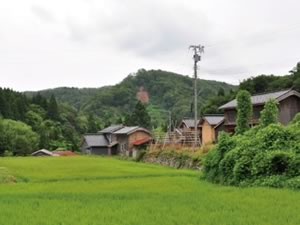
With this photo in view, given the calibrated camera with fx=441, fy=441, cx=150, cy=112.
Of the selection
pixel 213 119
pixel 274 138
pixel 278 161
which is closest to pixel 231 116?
pixel 213 119

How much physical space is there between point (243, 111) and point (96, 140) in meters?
45.6

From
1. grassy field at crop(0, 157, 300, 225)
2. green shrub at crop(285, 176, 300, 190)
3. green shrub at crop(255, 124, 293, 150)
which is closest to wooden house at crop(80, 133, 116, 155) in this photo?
green shrub at crop(255, 124, 293, 150)

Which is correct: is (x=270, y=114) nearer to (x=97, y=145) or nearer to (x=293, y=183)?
(x=293, y=183)

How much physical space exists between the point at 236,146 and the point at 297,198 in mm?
8007

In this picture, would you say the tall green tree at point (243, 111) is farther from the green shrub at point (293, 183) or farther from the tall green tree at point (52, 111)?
the tall green tree at point (52, 111)

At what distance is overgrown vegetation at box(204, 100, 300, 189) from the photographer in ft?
57.5

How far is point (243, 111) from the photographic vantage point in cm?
2955

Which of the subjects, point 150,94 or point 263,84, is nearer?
point 263,84

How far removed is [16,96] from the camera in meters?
84.8

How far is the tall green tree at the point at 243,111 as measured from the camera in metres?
29.3

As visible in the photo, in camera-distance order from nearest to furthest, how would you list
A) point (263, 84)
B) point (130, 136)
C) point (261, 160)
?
point (261, 160) < point (263, 84) < point (130, 136)

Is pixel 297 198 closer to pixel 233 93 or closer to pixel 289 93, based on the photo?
pixel 289 93

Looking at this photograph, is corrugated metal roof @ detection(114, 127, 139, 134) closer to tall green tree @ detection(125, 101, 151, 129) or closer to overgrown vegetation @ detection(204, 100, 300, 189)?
tall green tree @ detection(125, 101, 151, 129)

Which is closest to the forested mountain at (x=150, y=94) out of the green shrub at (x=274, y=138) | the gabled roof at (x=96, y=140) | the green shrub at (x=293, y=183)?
the gabled roof at (x=96, y=140)
